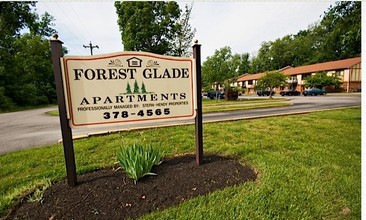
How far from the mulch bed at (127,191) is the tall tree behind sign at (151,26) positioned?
23.6 metres

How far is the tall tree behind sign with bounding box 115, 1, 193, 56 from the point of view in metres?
25.2

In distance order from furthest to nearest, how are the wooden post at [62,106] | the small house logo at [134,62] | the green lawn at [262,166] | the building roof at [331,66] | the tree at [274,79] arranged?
the building roof at [331,66], the tree at [274,79], the small house logo at [134,62], the wooden post at [62,106], the green lawn at [262,166]

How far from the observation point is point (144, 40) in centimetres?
2594

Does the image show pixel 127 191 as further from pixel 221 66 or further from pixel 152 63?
pixel 221 66

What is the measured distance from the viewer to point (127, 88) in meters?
2.83

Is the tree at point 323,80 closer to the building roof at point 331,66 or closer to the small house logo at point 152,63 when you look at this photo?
the building roof at point 331,66

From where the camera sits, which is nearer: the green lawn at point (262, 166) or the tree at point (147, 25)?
the green lawn at point (262, 166)

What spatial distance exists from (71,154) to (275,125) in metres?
6.18

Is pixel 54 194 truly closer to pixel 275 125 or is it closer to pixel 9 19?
pixel 275 125

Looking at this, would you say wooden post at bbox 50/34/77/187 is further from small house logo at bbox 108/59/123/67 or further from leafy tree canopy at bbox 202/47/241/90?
leafy tree canopy at bbox 202/47/241/90

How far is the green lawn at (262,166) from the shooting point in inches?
86.6

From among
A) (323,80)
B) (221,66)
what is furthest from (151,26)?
(323,80)

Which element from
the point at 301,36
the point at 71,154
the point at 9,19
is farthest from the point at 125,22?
the point at 301,36

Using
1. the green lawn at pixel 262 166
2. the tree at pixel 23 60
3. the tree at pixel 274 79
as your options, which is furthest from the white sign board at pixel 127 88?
the tree at pixel 274 79
